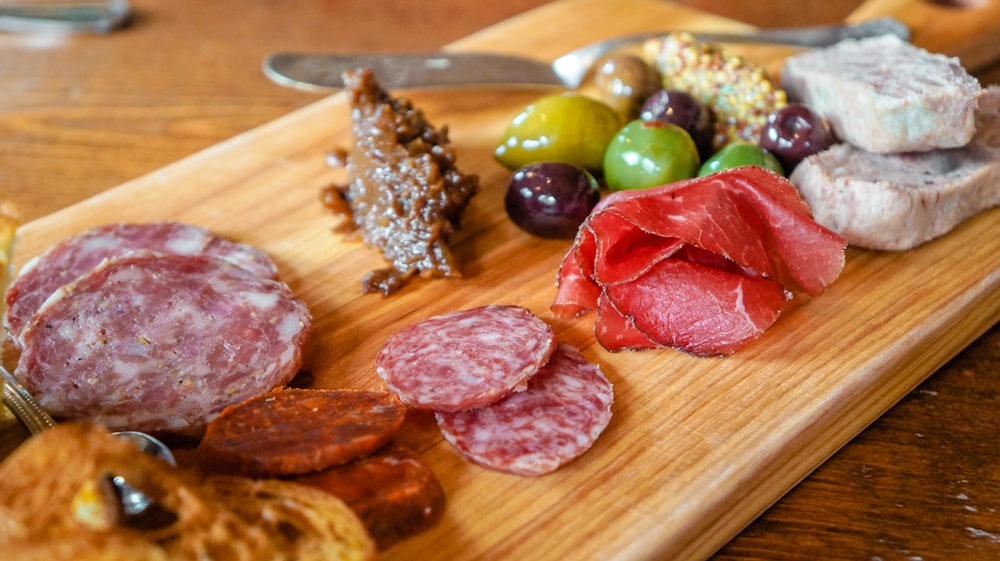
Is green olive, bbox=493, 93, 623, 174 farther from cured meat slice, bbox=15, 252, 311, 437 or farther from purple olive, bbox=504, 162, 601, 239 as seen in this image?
cured meat slice, bbox=15, 252, 311, 437

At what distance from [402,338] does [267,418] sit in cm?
33

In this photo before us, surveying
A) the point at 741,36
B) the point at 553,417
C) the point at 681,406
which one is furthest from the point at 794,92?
the point at 553,417

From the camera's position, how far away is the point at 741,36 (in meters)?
2.80

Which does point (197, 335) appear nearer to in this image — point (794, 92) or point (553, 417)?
point (553, 417)

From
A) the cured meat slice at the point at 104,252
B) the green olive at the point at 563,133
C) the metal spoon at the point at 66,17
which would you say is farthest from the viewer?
the metal spoon at the point at 66,17

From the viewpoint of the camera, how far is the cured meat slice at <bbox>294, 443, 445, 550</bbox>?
4.54 feet

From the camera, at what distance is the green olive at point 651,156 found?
2098 mm

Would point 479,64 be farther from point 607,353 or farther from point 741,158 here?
point 607,353

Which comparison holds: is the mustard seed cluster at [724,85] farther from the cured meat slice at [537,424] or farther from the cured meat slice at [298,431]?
the cured meat slice at [298,431]

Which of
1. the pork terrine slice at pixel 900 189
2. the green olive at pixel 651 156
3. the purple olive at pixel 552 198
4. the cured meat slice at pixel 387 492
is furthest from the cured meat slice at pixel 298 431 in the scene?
the pork terrine slice at pixel 900 189

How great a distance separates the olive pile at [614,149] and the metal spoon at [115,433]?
94 centimetres

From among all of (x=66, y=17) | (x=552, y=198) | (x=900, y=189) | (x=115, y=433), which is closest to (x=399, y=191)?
(x=552, y=198)

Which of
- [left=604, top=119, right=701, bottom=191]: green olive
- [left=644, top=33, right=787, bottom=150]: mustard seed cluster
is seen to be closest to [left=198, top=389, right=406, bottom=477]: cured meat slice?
[left=604, top=119, right=701, bottom=191]: green olive

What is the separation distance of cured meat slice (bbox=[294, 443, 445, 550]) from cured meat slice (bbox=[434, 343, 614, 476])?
0.11 metres
